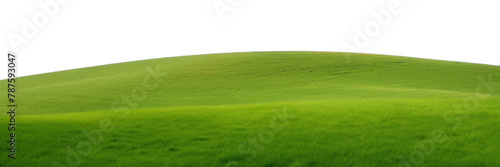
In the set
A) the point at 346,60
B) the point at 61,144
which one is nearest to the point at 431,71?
the point at 346,60

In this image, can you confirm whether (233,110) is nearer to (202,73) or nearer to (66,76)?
(202,73)

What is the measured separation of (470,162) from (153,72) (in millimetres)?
30813

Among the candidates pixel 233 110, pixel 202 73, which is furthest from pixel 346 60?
pixel 233 110

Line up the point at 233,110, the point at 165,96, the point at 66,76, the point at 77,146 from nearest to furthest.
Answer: the point at 77,146 → the point at 233,110 → the point at 165,96 → the point at 66,76

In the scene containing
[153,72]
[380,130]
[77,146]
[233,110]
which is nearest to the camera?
[77,146]

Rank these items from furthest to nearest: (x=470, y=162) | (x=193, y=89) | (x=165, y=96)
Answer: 1. (x=193, y=89)
2. (x=165, y=96)
3. (x=470, y=162)

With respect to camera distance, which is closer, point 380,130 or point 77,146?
point 77,146

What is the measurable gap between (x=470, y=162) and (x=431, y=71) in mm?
27131

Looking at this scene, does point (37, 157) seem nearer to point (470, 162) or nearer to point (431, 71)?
point (470, 162)

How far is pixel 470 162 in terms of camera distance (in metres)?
8.10

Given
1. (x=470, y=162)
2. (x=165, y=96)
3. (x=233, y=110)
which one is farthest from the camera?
(x=165, y=96)

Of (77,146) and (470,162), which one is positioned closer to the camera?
(470,162)

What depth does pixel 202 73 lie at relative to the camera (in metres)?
32.7

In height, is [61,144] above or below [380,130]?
below
